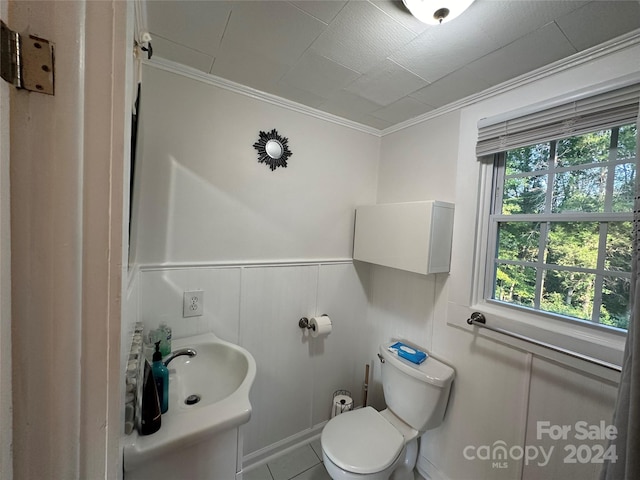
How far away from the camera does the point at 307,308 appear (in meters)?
1.75

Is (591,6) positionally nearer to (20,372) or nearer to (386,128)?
(386,128)

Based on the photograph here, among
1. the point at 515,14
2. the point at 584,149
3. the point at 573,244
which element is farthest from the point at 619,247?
the point at 515,14

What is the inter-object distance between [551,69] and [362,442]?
2.01m

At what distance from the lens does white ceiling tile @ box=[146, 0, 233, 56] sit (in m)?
0.93

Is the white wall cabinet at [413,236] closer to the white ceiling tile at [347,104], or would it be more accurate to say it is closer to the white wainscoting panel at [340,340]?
the white wainscoting panel at [340,340]

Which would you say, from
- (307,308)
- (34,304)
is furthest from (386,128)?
(34,304)

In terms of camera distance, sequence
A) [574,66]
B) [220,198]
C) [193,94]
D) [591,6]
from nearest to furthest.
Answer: [591,6]
[574,66]
[193,94]
[220,198]

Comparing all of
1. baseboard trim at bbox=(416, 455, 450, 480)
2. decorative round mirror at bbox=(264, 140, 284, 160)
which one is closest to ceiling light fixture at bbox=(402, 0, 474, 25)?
decorative round mirror at bbox=(264, 140, 284, 160)

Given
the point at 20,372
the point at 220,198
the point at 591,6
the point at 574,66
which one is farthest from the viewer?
the point at 220,198

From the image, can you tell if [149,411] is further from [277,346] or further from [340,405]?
[340,405]

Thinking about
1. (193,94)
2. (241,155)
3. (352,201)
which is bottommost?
(352,201)

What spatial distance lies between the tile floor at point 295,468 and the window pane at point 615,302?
171 cm

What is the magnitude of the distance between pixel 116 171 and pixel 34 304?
0.23m

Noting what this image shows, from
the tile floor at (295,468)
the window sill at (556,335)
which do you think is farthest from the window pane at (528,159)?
the tile floor at (295,468)
